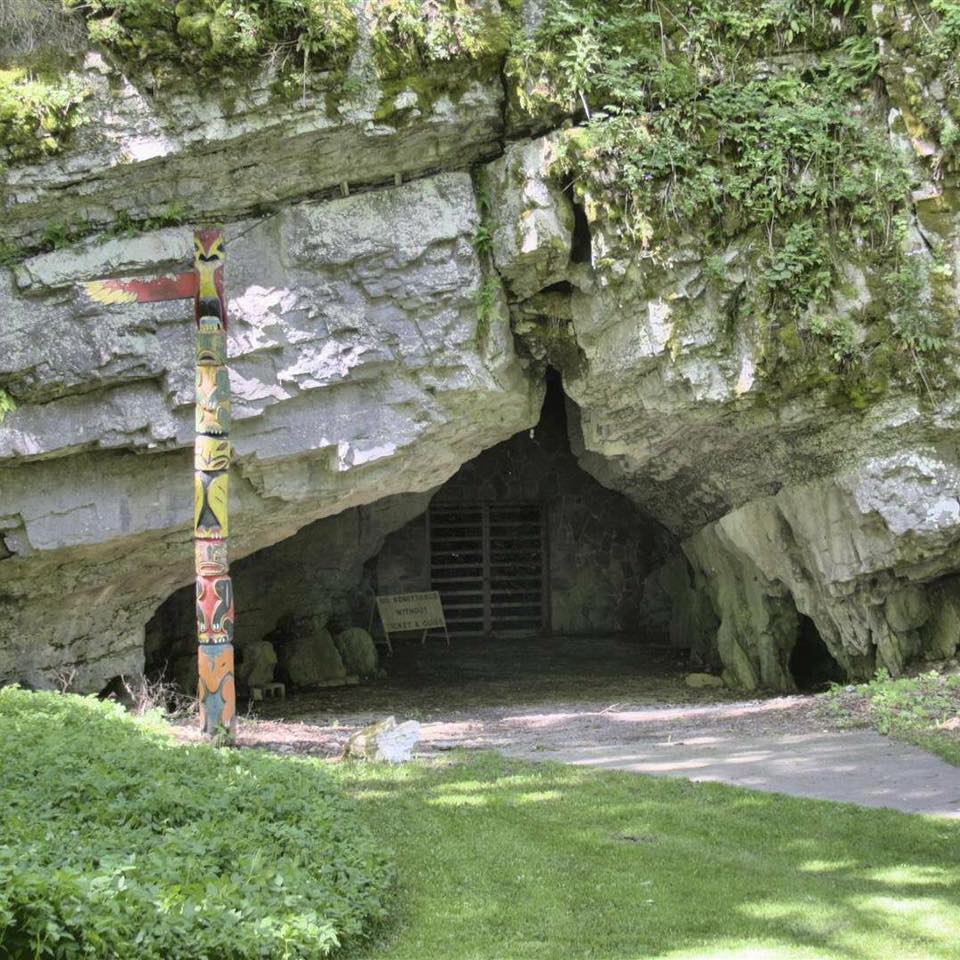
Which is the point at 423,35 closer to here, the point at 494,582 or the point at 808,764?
the point at 808,764

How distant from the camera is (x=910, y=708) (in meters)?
8.55

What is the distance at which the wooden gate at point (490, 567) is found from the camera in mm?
16797

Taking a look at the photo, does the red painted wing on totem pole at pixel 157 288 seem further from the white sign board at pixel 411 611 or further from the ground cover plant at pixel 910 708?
the white sign board at pixel 411 611

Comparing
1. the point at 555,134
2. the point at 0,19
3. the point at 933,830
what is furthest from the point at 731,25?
the point at 933,830

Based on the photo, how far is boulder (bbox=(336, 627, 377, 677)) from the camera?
14.3m

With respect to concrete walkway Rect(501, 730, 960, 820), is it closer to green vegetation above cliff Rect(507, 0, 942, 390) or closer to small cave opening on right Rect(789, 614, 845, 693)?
green vegetation above cliff Rect(507, 0, 942, 390)

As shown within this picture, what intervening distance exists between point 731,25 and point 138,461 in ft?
20.5

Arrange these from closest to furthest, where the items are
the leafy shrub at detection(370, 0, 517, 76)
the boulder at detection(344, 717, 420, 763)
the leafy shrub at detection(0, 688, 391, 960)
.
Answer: the leafy shrub at detection(0, 688, 391, 960) → the boulder at detection(344, 717, 420, 763) → the leafy shrub at detection(370, 0, 517, 76)

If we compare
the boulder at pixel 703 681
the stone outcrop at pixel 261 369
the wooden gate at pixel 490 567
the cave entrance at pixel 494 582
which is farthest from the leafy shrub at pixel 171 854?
the wooden gate at pixel 490 567

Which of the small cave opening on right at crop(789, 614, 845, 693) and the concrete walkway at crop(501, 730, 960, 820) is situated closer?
the concrete walkway at crop(501, 730, 960, 820)

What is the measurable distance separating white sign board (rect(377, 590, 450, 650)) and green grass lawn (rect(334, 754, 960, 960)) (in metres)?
8.82

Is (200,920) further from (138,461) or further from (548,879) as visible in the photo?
(138,461)

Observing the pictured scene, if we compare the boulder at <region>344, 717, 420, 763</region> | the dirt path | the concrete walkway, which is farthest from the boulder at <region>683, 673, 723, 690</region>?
the boulder at <region>344, 717, 420, 763</region>

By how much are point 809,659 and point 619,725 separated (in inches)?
161
